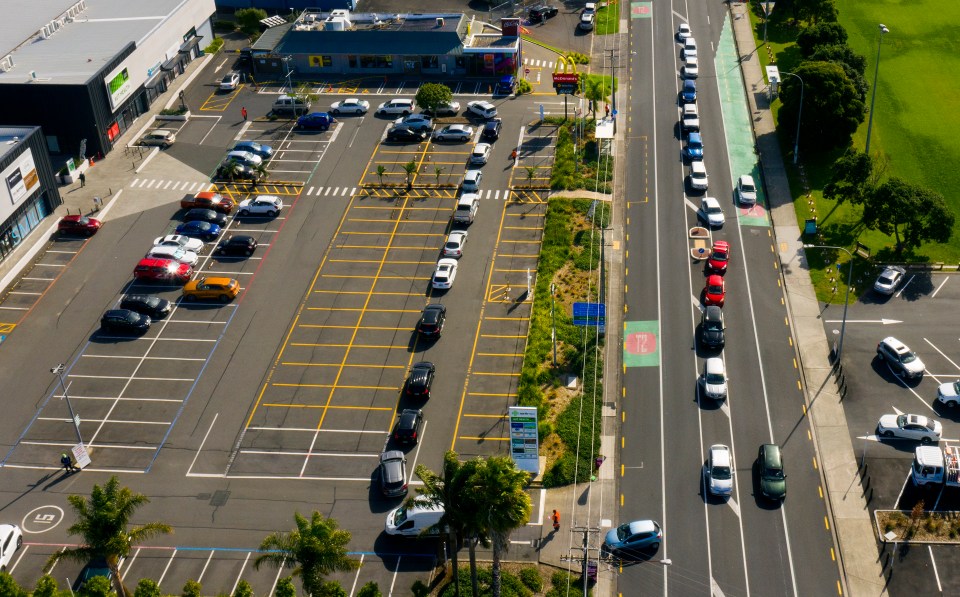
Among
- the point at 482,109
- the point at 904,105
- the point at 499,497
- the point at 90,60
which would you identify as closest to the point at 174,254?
the point at 90,60

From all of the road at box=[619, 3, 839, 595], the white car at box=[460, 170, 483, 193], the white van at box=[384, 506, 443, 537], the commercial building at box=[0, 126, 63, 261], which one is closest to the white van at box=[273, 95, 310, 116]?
the white car at box=[460, 170, 483, 193]

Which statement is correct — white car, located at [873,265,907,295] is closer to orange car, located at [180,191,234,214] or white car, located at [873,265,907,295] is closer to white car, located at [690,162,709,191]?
white car, located at [690,162,709,191]

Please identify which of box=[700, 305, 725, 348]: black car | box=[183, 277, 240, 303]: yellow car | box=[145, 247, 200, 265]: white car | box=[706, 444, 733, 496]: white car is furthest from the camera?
box=[145, 247, 200, 265]: white car

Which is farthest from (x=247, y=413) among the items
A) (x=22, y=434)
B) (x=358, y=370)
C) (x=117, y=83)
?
(x=117, y=83)

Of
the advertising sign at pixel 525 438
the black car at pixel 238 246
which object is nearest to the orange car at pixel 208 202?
the black car at pixel 238 246

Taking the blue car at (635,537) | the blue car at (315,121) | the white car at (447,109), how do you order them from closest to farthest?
1. the blue car at (635,537)
2. the blue car at (315,121)
3. the white car at (447,109)

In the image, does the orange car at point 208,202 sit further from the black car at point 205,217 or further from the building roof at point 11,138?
the building roof at point 11,138
